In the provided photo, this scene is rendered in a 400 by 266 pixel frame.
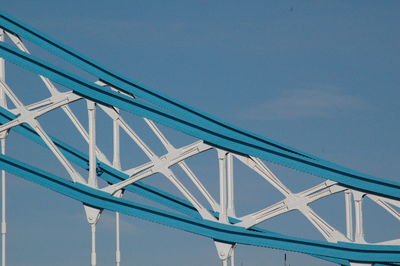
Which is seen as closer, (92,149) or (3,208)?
(92,149)

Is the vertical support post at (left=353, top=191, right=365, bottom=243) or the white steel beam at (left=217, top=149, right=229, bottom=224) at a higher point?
the white steel beam at (left=217, top=149, right=229, bottom=224)

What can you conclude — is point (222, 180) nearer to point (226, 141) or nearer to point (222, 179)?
point (222, 179)

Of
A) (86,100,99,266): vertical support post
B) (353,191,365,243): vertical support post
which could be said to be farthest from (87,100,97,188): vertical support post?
(353,191,365,243): vertical support post

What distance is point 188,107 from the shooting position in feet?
211

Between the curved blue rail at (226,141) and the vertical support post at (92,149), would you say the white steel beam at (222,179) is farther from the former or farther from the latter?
the vertical support post at (92,149)

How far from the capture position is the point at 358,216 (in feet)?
187

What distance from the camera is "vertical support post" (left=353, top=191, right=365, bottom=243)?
187ft

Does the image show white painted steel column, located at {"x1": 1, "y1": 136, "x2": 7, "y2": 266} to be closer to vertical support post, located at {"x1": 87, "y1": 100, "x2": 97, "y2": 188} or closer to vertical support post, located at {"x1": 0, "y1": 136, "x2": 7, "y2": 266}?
vertical support post, located at {"x1": 0, "y1": 136, "x2": 7, "y2": 266}

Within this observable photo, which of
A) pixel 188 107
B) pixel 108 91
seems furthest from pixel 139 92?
pixel 108 91

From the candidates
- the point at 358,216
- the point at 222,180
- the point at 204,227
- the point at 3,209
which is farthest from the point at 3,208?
the point at 358,216

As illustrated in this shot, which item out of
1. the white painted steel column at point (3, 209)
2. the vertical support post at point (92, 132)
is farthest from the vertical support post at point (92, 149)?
the white painted steel column at point (3, 209)

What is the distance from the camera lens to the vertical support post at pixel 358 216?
187 ft

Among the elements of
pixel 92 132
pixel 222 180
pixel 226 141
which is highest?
pixel 92 132

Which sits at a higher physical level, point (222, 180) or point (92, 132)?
point (92, 132)
